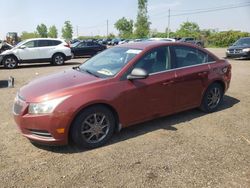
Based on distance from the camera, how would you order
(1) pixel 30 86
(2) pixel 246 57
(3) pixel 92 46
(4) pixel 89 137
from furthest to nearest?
1. (3) pixel 92 46
2. (2) pixel 246 57
3. (1) pixel 30 86
4. (4) pixel 89 137

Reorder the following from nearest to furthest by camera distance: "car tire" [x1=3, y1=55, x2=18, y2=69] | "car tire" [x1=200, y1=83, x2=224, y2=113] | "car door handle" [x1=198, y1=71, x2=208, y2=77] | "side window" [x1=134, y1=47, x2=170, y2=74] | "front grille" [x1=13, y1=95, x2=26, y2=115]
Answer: "front grille" [x1=13, y1=95, x2=26, y2=115] < "side window" [x1=134, y1=47, x2=170, y2=74] < "car door handle" [x1=198, y1=71, x2=208, y2=77] < "car tire" [x1=200, y1=83, x2=224, y2=113] < "car tire" [x1=3, y1=55, x2=18, y2=69]

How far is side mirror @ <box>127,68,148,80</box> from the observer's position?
4.83m

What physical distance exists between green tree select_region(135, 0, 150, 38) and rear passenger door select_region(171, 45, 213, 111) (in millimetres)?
55189

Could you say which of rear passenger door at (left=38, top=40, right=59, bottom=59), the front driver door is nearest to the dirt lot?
the front driver door

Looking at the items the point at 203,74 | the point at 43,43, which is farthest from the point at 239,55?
the point at 203,74

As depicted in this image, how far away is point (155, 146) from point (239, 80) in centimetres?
694

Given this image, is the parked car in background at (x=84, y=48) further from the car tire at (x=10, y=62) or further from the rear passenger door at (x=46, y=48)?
the car tire at (x=10, y=62)

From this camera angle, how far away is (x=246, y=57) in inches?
743

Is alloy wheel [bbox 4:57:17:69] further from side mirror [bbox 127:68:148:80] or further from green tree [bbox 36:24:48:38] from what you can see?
green tree [bbox 36:24:48:38]

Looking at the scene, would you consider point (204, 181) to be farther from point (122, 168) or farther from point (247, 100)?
point (247, 100)

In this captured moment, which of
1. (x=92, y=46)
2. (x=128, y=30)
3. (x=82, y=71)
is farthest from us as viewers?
(x=128, y=30)

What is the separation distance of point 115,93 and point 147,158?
1118mm

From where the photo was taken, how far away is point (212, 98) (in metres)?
6.43

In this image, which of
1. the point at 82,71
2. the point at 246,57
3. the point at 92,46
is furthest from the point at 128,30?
the point at 82,71
